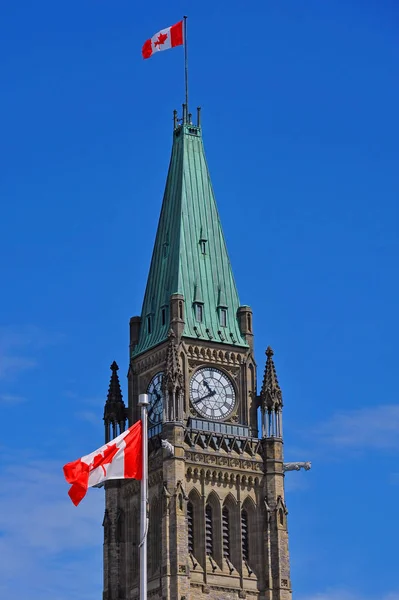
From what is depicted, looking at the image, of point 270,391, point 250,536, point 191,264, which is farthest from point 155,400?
point 250,536

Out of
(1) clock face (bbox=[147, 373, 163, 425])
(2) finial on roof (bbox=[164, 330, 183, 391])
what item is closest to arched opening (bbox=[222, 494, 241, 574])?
(1) clock face (bbox=[147, 373, 163, 425])

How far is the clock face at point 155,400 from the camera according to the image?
108688 mm

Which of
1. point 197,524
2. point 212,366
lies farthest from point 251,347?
point 197,524

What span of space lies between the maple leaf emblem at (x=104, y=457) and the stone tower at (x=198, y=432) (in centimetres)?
4475

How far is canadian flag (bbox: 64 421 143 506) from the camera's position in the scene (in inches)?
2267

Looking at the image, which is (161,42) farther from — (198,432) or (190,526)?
(190,526)

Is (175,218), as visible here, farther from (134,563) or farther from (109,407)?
(134,563)

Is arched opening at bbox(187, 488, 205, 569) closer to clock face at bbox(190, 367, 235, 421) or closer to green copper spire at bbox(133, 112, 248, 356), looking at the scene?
clock face at bbox(190, 367, 235, 421)

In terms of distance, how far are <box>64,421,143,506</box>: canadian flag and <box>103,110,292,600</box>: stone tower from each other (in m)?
44.2

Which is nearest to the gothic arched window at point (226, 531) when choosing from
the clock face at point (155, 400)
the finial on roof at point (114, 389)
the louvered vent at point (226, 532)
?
the louvered vent at point (226, 532)

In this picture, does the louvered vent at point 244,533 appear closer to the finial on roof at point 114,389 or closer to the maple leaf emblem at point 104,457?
the finial on roof at point 114,389

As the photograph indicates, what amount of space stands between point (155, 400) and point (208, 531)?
913 centimetres

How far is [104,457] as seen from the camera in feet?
192

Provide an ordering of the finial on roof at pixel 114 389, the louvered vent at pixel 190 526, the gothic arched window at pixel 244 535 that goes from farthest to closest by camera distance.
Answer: the finial on roof at pixel 114 389 → the gothic arched window at pixel 244 535 → the louvered vent at pixel 190 526
